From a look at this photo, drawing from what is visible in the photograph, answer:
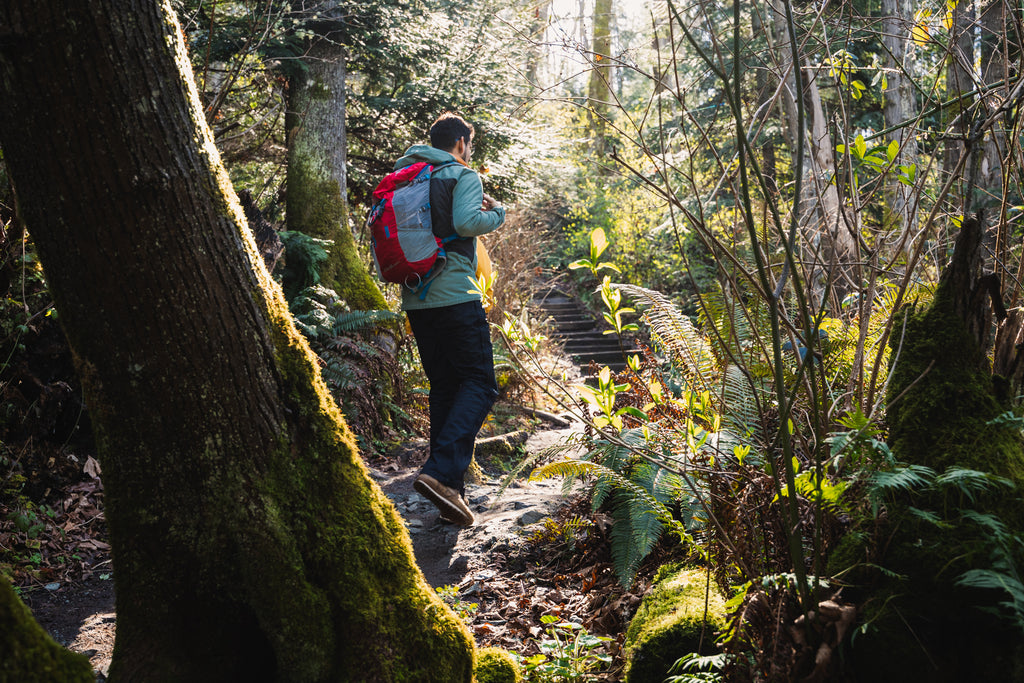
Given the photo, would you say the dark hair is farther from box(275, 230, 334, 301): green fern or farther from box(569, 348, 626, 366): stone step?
box(569, 348, 626, 366): stone step

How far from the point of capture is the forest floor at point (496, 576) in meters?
3.10

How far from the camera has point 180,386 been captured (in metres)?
1.85

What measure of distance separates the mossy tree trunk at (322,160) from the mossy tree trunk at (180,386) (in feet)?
20.6

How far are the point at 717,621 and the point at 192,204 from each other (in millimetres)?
2220

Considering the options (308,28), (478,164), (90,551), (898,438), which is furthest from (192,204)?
(478,164)

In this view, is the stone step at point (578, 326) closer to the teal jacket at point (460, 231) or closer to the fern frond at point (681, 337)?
the teal jacket at point (460, 231)

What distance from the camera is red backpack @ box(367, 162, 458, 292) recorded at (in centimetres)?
408

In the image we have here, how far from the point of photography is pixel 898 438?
224 cm

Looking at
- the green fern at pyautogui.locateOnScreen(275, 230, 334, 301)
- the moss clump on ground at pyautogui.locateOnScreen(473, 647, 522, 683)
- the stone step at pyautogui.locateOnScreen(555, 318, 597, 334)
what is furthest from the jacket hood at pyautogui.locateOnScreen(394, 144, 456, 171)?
the stone step at pyautogui.locateOnScreen(555, 318, 597, 334)

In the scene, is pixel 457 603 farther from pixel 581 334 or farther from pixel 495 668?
pixel 581 334

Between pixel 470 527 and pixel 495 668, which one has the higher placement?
pixel 495 668

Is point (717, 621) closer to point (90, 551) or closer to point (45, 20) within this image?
point (45, 20)

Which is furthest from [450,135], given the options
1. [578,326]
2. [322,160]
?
[578,326]

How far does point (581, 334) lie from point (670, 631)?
44.8 feet
